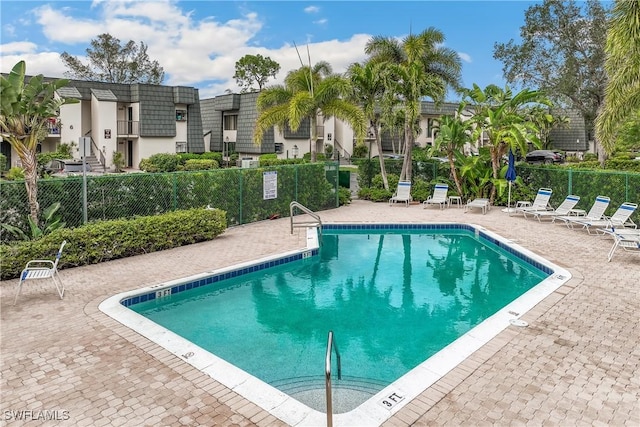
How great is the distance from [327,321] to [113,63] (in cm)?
5690

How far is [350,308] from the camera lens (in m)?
8.68

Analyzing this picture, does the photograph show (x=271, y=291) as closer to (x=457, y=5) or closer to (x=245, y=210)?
(x=245, y=210)

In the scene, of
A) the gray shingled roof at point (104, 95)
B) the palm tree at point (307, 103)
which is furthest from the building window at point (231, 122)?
the palm tree at point (307, 103)

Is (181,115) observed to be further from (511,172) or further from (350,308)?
(350,308)

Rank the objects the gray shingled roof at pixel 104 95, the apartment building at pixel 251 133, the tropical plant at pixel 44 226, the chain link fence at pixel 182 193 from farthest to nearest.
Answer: the apartment building at pixel 251 133 < the gray shingled roof at pixel 104 95 < the chain link fence at pixel 182 193 < the tropical plant at pixel 44 226

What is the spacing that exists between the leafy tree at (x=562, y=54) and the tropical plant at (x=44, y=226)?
35.1 m

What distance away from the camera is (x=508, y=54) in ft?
121

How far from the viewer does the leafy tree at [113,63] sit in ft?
179

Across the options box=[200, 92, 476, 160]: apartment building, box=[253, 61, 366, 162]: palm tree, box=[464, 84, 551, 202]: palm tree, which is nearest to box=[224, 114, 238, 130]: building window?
box=[200, 92, 476, 160]: apartment building

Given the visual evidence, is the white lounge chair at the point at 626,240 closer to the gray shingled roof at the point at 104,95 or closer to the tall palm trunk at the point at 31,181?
the tall palm trunk at the point at 31,181

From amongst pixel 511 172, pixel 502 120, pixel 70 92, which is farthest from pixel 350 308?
pixel 70 92

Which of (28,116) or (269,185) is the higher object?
(28,116)

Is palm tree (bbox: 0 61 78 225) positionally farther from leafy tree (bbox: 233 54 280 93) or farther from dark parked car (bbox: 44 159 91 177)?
leafy tree (bbox: 233 54 280 93)

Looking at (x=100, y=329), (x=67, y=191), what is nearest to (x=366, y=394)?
(x=100, y=329)
